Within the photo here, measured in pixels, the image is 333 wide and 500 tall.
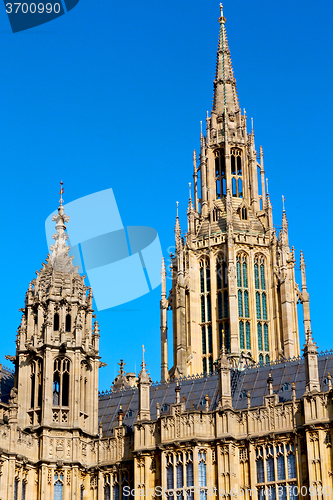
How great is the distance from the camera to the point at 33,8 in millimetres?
55719

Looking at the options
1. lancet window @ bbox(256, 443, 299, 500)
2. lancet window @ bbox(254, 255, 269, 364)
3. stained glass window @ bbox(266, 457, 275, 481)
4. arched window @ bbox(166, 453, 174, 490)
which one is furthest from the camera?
lancet window @ bbox(254, 255, 269, 364)

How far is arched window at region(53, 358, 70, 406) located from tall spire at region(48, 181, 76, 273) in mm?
7070

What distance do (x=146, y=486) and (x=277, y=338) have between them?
161 feet

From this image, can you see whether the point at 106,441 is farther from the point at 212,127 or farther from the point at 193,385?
the point at 212,127

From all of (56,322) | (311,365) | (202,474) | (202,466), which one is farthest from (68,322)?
(311,365)

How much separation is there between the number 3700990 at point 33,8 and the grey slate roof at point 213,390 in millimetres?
27200

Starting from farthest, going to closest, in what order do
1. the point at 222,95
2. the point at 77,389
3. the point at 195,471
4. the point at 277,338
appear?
the point at 222,95
the point at 277,338
the point at 77,389
the point at 195,471

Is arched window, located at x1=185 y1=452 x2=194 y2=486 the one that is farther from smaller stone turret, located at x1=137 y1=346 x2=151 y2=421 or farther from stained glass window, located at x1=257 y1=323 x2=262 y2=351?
stained glass window, located at x1=257 y1=323 x2=262 y2=351

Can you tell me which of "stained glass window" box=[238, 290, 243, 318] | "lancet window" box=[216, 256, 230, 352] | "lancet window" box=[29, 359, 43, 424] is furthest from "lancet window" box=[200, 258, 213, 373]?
"lancet window" box=[29, 359, 43, 424]

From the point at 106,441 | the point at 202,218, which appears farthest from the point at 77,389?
the point at 202,218

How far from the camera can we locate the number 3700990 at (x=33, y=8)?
54.8 m

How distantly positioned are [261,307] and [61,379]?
4851 cm

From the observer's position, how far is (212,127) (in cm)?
12619

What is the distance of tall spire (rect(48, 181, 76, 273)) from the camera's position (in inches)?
2889
